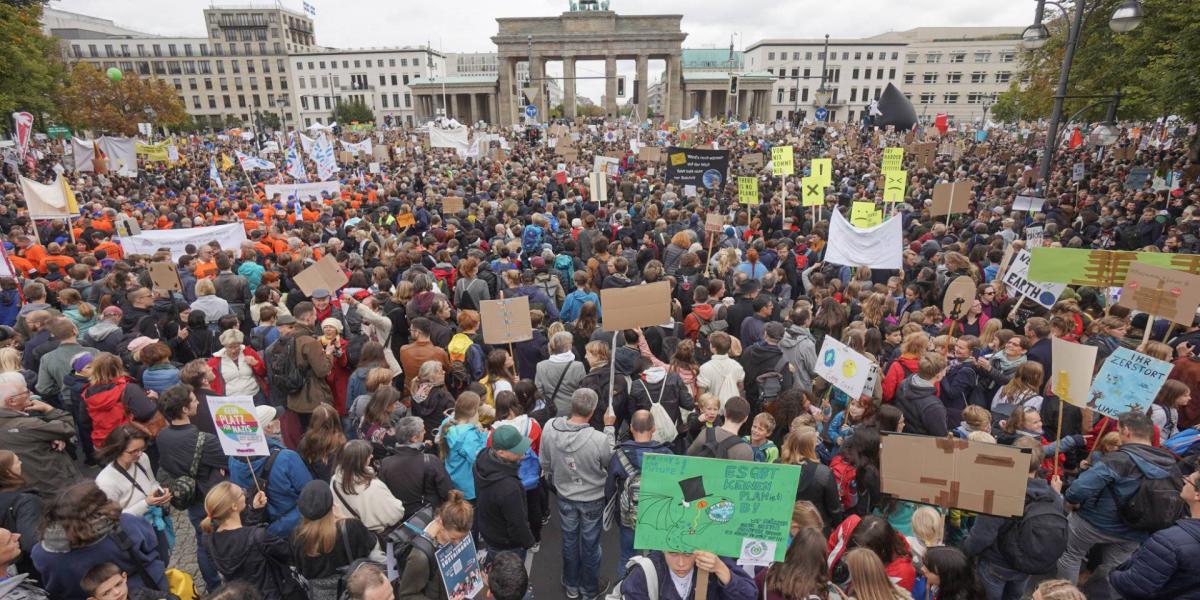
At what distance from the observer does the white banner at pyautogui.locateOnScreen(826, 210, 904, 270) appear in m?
8.02

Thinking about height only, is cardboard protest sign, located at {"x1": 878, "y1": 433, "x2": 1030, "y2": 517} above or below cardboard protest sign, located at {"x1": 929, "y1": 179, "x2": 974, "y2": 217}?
below

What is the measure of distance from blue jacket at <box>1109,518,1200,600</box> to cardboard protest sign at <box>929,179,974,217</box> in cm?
986

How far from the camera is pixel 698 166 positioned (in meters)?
15.2

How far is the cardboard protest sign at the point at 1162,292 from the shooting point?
5441 mm

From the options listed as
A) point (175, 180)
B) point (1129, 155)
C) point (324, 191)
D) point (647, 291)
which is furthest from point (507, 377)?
point (1129, 155)

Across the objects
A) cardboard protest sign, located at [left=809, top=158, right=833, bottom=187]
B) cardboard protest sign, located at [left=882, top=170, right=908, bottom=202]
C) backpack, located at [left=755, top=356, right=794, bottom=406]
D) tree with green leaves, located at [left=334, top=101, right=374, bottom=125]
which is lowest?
backpack, located at [left=755, top=356, right=794, bottom=406]

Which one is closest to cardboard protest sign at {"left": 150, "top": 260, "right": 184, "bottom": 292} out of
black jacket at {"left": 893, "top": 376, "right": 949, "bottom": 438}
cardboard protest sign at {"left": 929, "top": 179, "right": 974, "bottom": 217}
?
black jacket at {"left": 893, "top": 376, "right": 949, "bottom": 438}

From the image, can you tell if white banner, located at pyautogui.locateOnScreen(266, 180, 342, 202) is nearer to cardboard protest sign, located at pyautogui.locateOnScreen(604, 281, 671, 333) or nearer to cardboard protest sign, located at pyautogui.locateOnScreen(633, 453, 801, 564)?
cardboard protest sign, located at pyautogui.locateOnScreen(604, 281, 671, 333)

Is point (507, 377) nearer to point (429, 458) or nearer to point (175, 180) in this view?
point (429, 458)

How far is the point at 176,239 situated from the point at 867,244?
11357mm

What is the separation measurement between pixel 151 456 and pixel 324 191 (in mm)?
12394

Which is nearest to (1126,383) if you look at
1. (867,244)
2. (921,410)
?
(921,410)

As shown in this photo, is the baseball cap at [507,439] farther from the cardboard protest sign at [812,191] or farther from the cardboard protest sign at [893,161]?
the cardboard protest sign at [893,161]

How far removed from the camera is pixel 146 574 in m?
3.59
